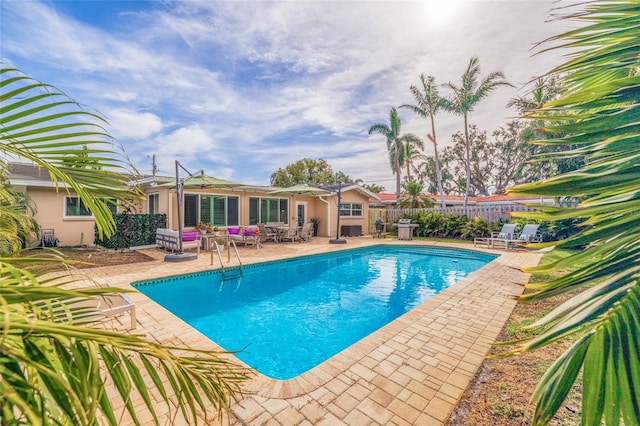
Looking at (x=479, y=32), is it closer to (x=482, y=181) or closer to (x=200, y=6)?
(x=200, y=6)

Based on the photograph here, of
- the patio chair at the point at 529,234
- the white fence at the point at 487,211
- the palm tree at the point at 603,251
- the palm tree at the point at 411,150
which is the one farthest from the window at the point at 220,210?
the palm tree at the point at 411,150

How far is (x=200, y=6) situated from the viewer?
6434 mm

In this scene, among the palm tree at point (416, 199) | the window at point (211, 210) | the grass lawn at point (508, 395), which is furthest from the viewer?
the palm tree at point (416, 199)

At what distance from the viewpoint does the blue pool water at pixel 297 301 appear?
14.3 ft

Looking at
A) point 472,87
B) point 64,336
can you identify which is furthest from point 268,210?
point 64,336

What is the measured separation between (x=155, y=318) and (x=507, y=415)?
15.2 feet

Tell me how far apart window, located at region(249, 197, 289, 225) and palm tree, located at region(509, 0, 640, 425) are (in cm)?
1459

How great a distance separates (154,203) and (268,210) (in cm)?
563

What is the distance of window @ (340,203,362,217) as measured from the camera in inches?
694

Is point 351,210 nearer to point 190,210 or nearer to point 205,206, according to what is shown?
point 205,206

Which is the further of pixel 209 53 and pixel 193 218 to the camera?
pixel 193 218

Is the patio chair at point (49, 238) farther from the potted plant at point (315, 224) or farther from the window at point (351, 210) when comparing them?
the window at point (351, 210)

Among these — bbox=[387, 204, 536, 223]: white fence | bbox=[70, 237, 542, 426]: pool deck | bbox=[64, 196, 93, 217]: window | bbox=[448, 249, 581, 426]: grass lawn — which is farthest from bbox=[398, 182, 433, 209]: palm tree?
bbox=[64, 196, 93, 217]: window

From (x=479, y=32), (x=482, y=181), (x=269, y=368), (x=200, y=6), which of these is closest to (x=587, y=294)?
(x=269, y=368)
